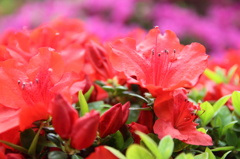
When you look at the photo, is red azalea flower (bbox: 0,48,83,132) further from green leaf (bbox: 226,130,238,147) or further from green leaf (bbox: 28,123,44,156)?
green leaf (bbox: 226,130,238,147)

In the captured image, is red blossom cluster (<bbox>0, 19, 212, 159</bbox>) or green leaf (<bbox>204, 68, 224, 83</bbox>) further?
green leaf (<bbox>204, 68, 224, 83</bbox>)

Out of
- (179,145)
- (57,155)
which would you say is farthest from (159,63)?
(57,155)

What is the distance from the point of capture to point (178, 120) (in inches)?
27.6

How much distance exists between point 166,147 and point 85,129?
13cm

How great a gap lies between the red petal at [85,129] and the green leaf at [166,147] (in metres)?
0.11

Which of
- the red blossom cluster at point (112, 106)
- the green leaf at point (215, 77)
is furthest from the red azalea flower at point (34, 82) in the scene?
the green leaf at point (215, 77)

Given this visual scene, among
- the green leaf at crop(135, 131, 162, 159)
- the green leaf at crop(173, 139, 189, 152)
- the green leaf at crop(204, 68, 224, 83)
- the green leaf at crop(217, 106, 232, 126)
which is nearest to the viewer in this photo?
the green leaf at crop(135, 131, 162, 159)

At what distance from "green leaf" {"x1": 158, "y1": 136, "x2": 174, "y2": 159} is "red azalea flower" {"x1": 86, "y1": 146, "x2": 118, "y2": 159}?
86mm

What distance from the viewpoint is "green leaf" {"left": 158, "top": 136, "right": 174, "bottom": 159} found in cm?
58

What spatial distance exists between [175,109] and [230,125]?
6.0 inches

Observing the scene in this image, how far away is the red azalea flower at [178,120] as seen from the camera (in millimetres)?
651

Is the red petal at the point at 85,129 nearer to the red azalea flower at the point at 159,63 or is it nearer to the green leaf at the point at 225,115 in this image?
the red azalea flower at the point at 159,63

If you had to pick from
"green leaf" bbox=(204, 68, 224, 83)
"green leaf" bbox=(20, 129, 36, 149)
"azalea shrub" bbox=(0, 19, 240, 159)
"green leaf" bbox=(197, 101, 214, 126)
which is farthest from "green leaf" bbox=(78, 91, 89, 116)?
"green leaf" bbox=(204, 68, 224, 83)

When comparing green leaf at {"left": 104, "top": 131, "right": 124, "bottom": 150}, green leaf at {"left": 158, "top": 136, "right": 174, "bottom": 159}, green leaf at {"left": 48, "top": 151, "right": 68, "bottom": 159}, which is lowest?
green leaf at {"left": 104, "top": 131, "right": 124, "bottom": 150}
